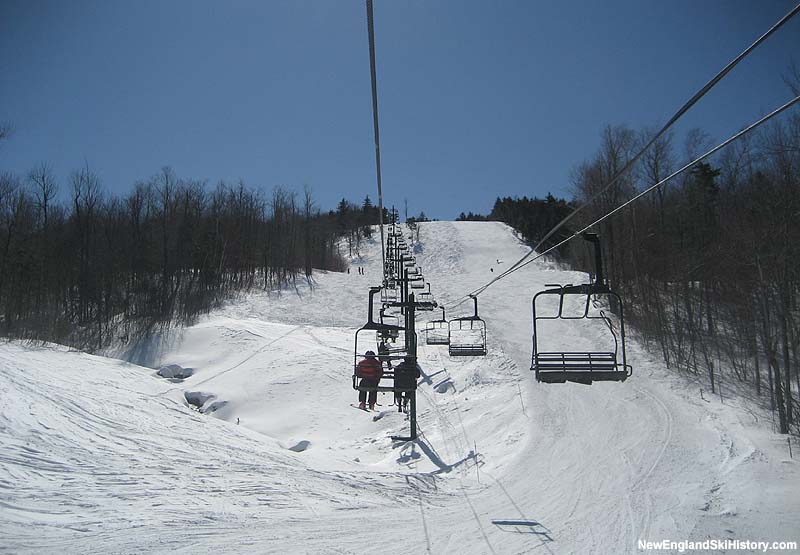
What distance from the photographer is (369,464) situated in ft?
50.5

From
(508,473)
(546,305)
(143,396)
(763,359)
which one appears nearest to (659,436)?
(508,473)

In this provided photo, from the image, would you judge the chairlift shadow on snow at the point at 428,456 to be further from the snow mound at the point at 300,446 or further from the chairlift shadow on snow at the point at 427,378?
the chairlift shadow on snow at the point at 427,378

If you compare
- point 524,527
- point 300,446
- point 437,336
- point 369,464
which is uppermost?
point 437,336

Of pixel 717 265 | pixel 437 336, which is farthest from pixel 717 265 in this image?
pixel 437 336

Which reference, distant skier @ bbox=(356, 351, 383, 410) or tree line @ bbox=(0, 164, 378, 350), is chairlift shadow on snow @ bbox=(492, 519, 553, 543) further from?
tree line @ bbox=(0, 164, 378, 350)

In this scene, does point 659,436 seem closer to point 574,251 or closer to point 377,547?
point 377,547

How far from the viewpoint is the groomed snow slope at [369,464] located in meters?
8.89

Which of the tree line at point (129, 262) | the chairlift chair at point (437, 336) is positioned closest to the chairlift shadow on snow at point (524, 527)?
the chairlift chair at point (437, 336)

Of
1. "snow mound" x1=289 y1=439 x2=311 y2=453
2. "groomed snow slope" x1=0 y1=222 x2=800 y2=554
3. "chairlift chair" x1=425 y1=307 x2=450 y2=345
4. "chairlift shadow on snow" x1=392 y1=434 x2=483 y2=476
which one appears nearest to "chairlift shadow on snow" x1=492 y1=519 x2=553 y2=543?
"groomed snow slope" x1=0 y1=222 x2=800 y2=554

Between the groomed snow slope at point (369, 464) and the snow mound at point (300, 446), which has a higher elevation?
the groomed snow slope at point (369, 464)

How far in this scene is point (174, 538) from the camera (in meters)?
8.11

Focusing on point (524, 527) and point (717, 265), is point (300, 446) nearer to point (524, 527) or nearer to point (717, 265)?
point (524, 527)

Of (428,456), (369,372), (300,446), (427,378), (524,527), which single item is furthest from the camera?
(427,378)

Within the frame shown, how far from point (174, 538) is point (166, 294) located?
37.5 meters
